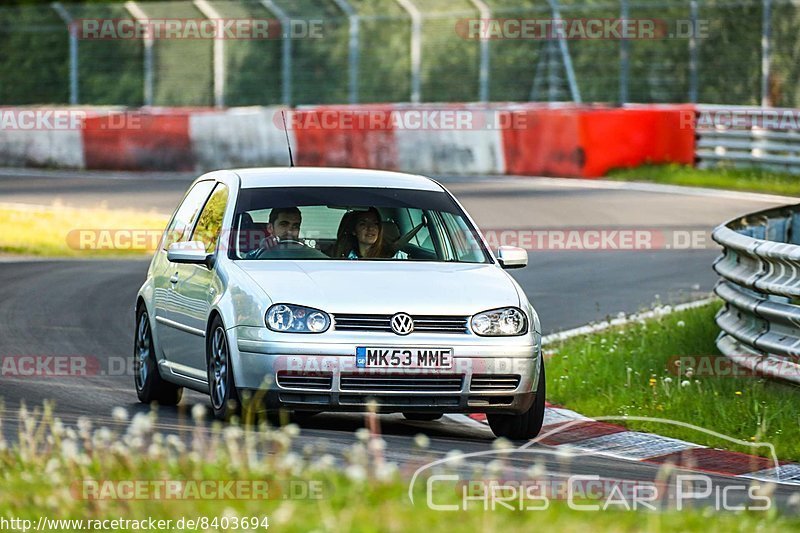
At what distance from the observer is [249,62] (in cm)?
3738

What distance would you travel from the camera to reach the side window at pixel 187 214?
11.8 metres

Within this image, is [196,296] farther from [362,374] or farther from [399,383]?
[399,383]

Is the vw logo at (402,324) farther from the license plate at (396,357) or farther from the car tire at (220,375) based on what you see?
the car tire at (220,375)

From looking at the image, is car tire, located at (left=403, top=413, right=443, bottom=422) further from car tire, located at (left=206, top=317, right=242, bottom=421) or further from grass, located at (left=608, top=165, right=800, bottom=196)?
grass, located at (left=608, top=165, right=800, bottom=196)

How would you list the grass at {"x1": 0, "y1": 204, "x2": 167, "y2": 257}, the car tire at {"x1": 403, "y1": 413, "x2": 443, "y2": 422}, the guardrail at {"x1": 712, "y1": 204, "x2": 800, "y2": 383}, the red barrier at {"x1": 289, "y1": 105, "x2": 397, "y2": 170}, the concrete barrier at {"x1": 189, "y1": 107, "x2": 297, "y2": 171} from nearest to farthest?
1. the guardrail at {"x1": 712, "y1": 204, "x2": 800, "y2": 383}
2. the car tire at {"x1": 403, "y1": 413, "x2": 443, "y2": 422}
3. the grass at {"x1": 0, "y1": 204, "x2": 167, "y2": 257}
4. the red barrier at {"x1": 289, "y1": 105, "x2": 397, "y2": 170}
5. the concrete barrier at {"x1": 189, "y1": 107, "x2": 297, "y2": 171}

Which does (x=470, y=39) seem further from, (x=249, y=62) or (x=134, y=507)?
(x=134, y=507)

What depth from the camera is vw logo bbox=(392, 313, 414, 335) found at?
32.2 feet

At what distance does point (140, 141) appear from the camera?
1257 inches

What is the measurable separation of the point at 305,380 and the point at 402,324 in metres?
0.58

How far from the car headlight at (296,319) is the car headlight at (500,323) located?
811mm

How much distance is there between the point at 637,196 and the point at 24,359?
586 inches

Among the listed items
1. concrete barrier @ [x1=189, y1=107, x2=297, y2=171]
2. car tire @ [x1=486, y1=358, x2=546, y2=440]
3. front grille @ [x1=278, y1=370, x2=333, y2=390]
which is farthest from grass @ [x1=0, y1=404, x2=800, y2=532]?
concrete barrier @ [x1=189, y1=107, x2=297, y2=171]

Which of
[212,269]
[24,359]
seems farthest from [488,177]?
[212,269]

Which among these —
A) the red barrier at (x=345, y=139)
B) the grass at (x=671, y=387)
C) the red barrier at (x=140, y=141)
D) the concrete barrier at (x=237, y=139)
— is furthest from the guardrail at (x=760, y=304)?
the red barrier at (x=140, y=141)
